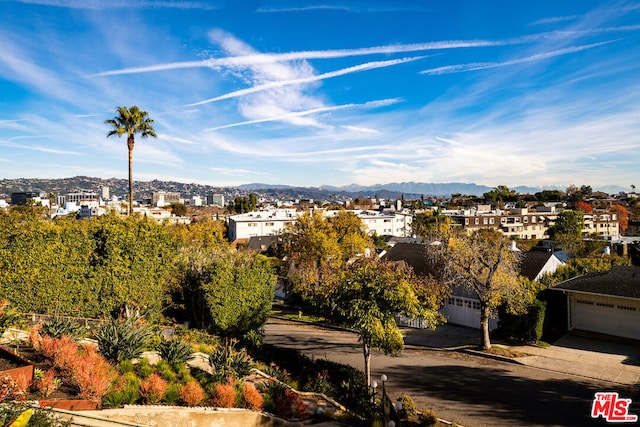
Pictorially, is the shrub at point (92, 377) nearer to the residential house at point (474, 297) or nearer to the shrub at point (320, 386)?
the shrub at point (320, 386)

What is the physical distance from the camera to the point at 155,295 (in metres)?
18.9

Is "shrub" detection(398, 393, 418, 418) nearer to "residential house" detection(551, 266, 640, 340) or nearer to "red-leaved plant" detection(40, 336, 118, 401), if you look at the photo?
"red-leaved plant" detection(40, 336, 118, 401)

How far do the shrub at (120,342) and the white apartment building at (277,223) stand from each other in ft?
195

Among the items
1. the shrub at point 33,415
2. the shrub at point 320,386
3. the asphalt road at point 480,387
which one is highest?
the shrub at point 33,415

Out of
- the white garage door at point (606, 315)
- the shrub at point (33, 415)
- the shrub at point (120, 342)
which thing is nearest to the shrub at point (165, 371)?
the shrub at point (120, 342)

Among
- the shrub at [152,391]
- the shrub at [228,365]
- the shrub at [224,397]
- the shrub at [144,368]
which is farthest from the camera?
the shrub at [228,365]

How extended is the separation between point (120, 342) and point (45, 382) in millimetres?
2601

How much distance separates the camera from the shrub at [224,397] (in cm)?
1006

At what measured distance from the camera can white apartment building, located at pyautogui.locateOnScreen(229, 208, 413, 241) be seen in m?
76.0

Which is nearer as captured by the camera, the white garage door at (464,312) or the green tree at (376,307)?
the green tree at (376,307)

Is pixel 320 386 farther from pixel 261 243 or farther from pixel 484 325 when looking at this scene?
pixel 261 243

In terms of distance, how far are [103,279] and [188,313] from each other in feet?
17.5

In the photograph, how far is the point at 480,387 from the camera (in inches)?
619

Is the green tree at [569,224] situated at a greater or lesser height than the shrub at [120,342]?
greater
